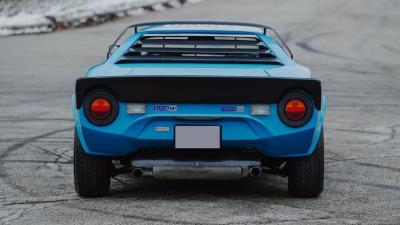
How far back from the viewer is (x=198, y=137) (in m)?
6.30

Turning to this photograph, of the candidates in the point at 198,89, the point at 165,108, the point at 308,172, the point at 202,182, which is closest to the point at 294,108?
the point at 308,172

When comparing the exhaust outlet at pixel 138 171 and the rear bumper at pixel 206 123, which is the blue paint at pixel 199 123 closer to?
the rear bumper at pixel 206 123

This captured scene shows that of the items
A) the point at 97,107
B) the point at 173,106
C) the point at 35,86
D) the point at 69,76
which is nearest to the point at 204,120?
the point at 173,106

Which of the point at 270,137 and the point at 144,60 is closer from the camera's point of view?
the point at 270,137

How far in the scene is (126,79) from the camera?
6305mm

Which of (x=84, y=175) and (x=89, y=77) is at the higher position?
(x=89, y=77)

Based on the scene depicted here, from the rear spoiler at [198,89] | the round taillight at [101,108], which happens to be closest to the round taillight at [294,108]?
the rear spoiler at [198,89]

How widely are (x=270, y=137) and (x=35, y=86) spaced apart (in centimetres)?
875

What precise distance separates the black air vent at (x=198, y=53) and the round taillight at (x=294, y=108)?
0.59 m

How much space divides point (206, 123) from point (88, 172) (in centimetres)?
87

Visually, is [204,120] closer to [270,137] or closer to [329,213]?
[270,137]

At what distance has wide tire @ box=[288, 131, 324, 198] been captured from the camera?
6602 mm

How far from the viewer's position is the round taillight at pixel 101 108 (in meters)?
6.36

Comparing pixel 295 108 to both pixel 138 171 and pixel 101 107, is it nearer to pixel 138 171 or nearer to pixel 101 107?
pixel 138 171
